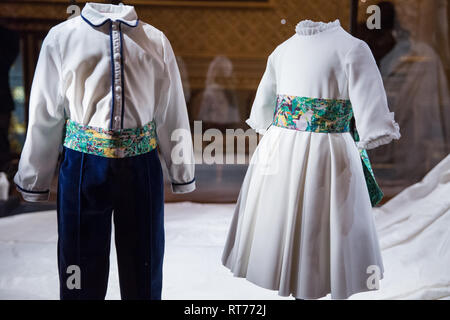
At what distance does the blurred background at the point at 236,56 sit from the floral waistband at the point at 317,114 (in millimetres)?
292

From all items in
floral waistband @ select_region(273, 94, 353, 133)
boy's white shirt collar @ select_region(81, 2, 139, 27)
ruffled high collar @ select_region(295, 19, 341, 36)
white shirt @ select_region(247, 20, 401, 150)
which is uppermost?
boy's white shirt collar @ select_region(81, 2, 139, 27)

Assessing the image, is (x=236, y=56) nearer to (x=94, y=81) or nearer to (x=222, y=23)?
(x=222, y=23)

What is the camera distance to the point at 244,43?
2.10 metres

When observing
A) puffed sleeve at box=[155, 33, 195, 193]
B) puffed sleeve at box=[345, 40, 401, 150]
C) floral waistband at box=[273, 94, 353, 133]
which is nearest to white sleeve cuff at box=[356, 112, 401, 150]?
puffed sleeve at box=[345, 40, 401, 150]

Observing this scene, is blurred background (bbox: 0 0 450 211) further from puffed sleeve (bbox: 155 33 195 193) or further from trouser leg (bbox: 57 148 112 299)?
trouser leg (bbox: 57 148 112 299)

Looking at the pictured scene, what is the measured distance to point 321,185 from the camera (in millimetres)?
1742

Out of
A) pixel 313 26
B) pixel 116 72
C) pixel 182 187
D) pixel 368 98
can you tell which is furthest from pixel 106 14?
pixel 368 98

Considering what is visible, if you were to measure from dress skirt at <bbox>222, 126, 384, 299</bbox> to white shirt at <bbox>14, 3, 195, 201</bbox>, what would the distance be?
18.7 inches

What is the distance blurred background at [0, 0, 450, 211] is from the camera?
6.08 feet

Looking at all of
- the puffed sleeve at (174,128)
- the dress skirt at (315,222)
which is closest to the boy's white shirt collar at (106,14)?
the puffed sleeve at (174,128)

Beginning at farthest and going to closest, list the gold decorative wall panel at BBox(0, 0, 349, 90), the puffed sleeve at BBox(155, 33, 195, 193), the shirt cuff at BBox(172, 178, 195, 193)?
the gold decorative wall panel at BBox(0, 0, 349, 90), the shirt cuff at BBox(172, 178, 195, 193), the puffed sleeve at BBox(155, 33, 195, 193)

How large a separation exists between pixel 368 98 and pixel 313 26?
0.32 m

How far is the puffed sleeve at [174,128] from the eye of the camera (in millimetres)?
1610

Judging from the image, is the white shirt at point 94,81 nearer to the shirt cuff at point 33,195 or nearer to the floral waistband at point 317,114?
the shirt cuff at point 33,195
